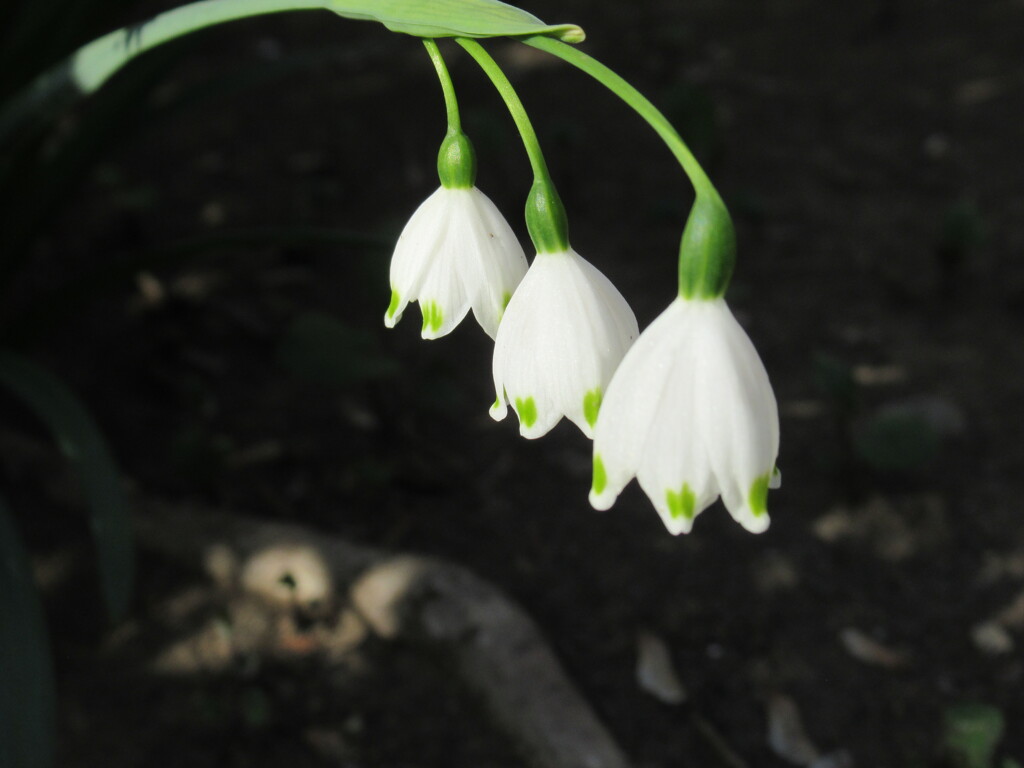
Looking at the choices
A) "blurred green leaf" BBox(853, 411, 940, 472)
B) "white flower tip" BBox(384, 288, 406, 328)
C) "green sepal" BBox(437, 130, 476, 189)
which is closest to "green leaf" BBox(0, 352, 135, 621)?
"white flower tip" BBox(384, 288, 406, 328)

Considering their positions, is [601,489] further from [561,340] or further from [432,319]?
[432,319]

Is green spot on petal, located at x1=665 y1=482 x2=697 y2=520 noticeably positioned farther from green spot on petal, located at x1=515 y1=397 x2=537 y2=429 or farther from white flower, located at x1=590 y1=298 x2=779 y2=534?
green spot on petal, located at x1=515 y1=397 x2=537 y2=429

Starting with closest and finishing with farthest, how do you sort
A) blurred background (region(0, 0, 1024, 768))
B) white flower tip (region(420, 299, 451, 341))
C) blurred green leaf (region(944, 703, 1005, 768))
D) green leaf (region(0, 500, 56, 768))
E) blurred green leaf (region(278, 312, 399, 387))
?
white flower tip (region(420, 299, 451, 341)) → green leaf (region(0, 500, 56, 768)) → blurred green leaf (region(944, 703, 1005, 768)) → blurred background (region(0, 0, 1024, 768)) → blurred green leaf (region(278, 312, 399, 387))

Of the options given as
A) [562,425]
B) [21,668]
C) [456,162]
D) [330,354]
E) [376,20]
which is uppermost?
[376,20]

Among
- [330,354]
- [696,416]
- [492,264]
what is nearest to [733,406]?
[696,416]

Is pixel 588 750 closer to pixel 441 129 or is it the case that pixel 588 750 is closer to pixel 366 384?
pixel 366 384

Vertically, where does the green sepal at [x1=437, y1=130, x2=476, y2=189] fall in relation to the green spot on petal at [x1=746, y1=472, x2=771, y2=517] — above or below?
above

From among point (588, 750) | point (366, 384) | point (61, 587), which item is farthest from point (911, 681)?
point (61, 587)
